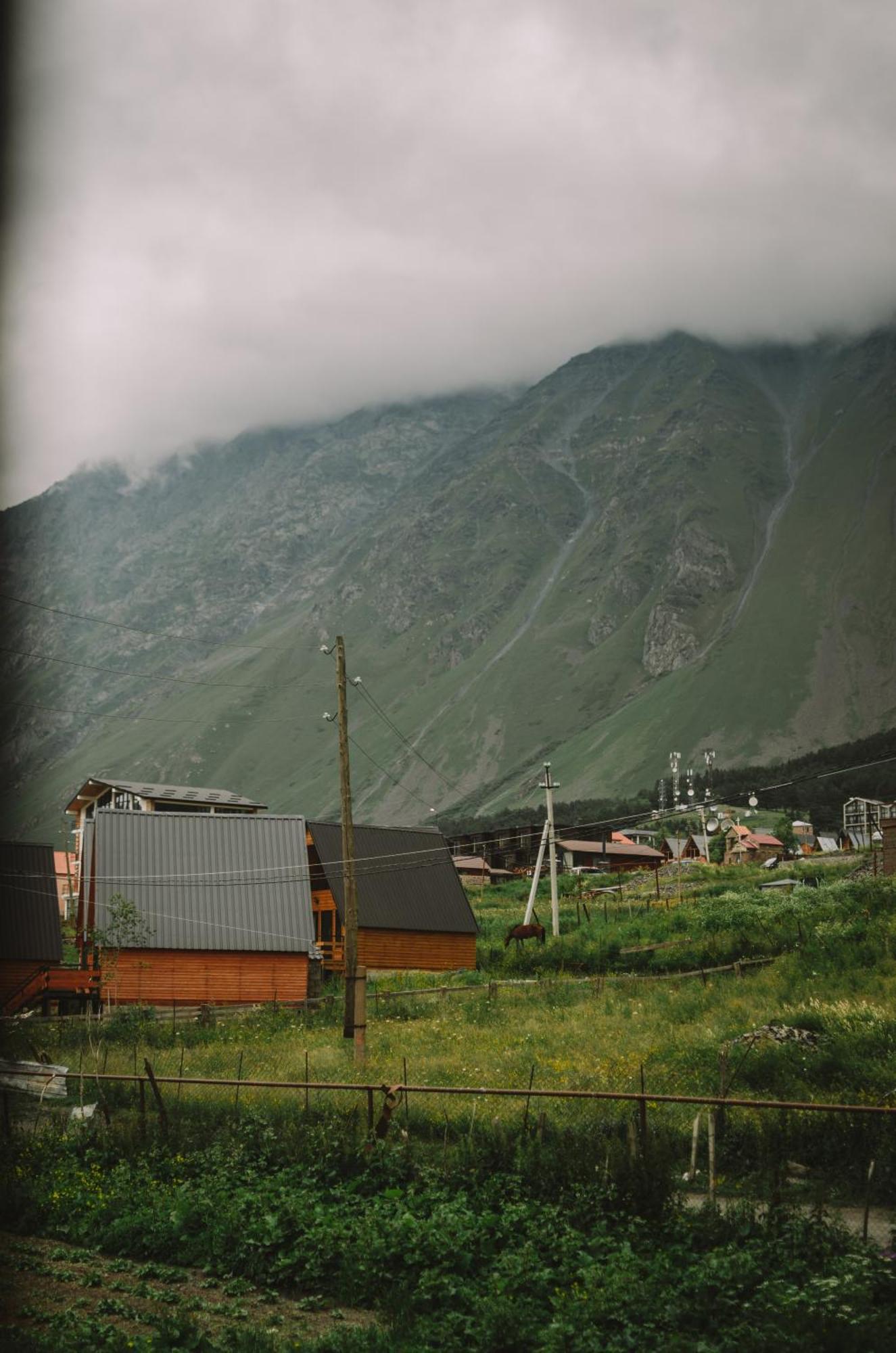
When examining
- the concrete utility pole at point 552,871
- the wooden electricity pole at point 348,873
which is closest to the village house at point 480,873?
the concrete utility pole at point 552,871

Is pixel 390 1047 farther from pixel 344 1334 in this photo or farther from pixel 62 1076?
pixel 344 1334

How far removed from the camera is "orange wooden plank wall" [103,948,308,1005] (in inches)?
1564

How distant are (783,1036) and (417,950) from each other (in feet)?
87.6

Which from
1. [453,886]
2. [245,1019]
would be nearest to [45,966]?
[245,1019]

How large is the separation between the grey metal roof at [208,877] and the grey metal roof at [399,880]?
8.50 ft

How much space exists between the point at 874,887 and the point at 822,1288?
34.0 m

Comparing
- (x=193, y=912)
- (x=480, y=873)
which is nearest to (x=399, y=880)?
(x=193, y=912)

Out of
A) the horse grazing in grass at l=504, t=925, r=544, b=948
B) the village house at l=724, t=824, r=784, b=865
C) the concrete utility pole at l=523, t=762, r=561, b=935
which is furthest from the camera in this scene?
the village house at l=724, t=824, r=784, b=865

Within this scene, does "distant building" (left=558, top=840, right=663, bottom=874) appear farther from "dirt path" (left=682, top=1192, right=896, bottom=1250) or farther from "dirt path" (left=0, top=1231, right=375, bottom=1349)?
"dirt path" (left=0, top=1231, right=375, bottom=1349)

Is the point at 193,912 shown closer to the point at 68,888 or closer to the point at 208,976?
the point at 208,976

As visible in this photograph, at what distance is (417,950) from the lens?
4812 cm

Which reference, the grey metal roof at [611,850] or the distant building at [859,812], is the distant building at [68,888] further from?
the distant building at [859,812]

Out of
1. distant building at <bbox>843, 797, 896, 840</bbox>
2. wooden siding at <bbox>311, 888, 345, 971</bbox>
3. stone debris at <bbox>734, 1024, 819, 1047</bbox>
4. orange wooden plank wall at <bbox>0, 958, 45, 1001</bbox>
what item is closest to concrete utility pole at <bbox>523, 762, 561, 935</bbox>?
wooden siding at <bbox>311, 888, 345, 971</bbox>

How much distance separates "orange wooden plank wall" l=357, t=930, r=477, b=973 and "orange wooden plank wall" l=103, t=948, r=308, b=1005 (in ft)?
19.6
